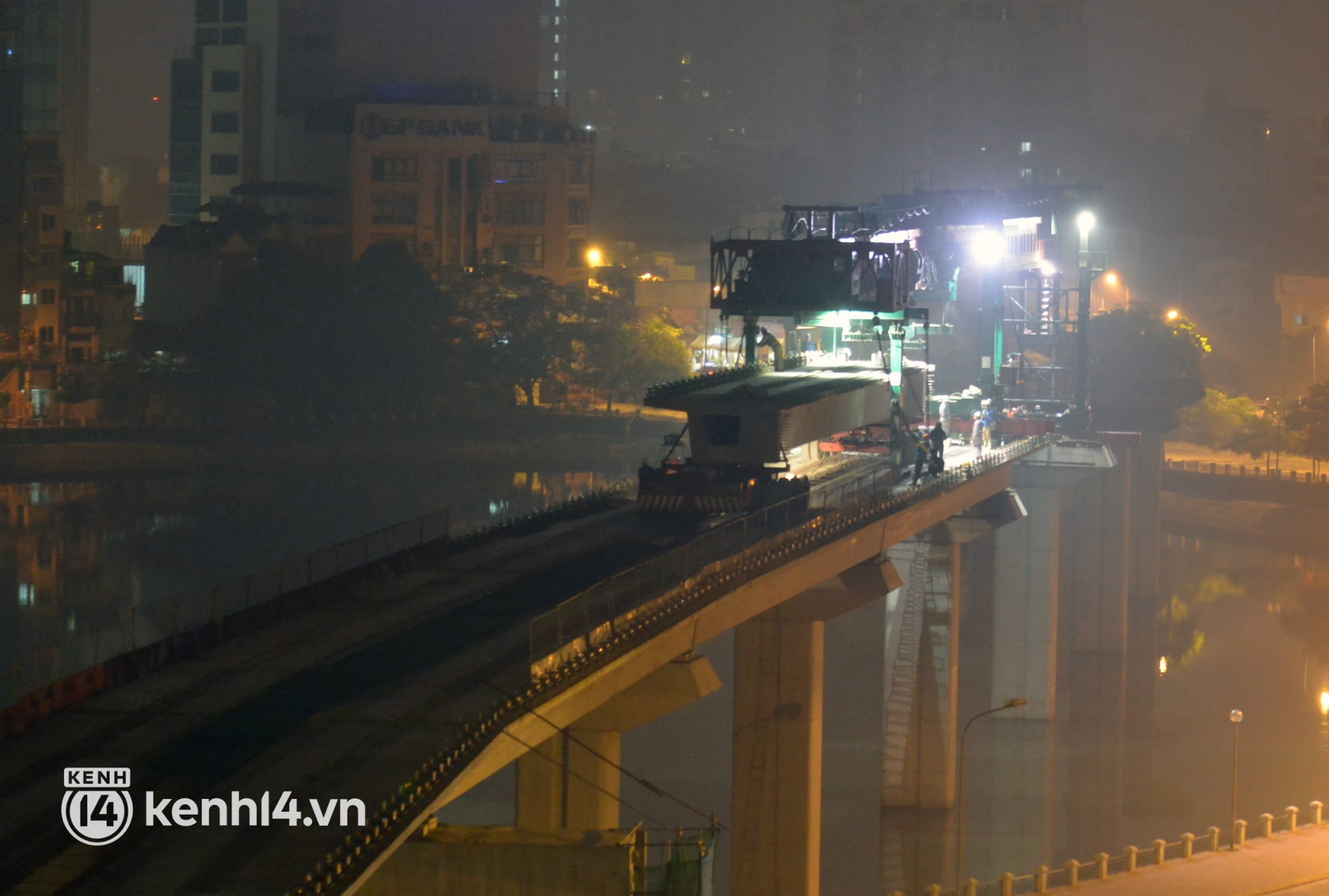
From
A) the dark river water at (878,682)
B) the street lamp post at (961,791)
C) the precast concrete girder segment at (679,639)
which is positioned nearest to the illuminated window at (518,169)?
the dark river water at (878,682)

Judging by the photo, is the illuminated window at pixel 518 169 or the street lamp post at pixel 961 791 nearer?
the street lamp post at pixel 961 791

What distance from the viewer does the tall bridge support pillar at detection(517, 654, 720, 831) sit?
4184 cm

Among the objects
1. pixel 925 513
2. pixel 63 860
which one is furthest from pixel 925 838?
pixel 63 860

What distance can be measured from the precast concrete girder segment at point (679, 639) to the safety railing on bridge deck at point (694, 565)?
49 centimetres

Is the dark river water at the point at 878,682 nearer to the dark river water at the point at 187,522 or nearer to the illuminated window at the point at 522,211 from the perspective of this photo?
the dark river water at the point at 187,522

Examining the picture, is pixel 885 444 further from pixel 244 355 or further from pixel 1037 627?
pixel 244 355

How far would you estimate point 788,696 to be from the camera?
182 feet

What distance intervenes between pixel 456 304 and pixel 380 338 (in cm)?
725

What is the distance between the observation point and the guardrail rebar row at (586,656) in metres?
26.2

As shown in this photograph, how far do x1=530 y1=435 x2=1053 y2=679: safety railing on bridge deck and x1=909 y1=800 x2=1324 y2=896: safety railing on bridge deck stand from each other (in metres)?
11.4

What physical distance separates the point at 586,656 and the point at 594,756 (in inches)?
294

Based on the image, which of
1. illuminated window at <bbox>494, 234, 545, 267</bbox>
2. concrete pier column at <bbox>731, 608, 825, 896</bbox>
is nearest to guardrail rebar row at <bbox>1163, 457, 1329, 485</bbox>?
illuminated window at <bbox>494, 234, 545, 267</bbox>

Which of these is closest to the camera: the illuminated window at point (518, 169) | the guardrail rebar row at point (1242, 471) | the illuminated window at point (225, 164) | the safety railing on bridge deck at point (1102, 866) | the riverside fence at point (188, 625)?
the riverside fence at point (188, 625)

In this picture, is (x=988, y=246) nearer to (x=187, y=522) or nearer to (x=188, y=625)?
(x=188, y=625)
